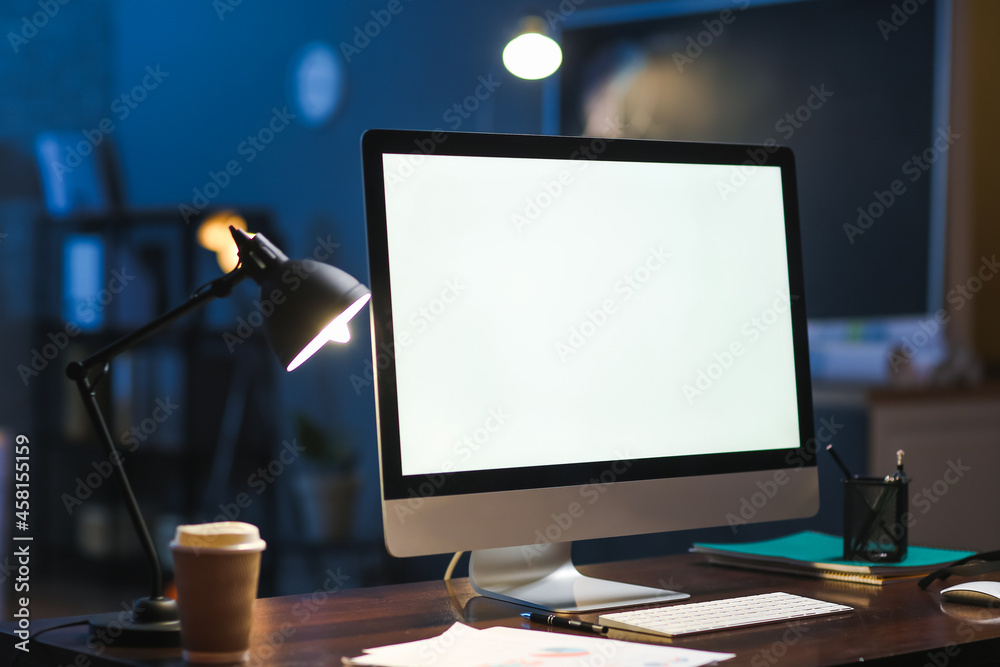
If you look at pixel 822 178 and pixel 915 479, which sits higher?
pixel 822 178

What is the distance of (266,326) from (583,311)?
1.18 feet

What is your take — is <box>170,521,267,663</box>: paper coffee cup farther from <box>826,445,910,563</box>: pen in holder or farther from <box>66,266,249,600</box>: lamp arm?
<box>826,445,910,563</box>: pen in holder

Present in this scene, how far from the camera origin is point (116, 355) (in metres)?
0.88

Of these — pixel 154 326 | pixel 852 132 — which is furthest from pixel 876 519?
pixel 852 132

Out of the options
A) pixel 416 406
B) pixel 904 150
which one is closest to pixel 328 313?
pixel 416 406

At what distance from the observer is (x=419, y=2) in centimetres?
369

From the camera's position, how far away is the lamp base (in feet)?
2.83

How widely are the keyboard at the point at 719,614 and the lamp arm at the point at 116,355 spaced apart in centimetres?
43

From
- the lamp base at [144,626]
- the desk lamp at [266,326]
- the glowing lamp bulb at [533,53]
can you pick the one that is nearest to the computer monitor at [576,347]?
the desk lamp at [266,326]

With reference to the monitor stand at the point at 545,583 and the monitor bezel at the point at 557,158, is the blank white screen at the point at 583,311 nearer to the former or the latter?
the monitor bezel at the point at 557,158

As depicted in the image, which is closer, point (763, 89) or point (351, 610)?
point (351, 610)

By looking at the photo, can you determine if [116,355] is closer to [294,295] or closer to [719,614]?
[294,295]

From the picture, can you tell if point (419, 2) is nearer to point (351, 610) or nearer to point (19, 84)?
point (19, 84)

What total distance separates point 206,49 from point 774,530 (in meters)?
2.37
